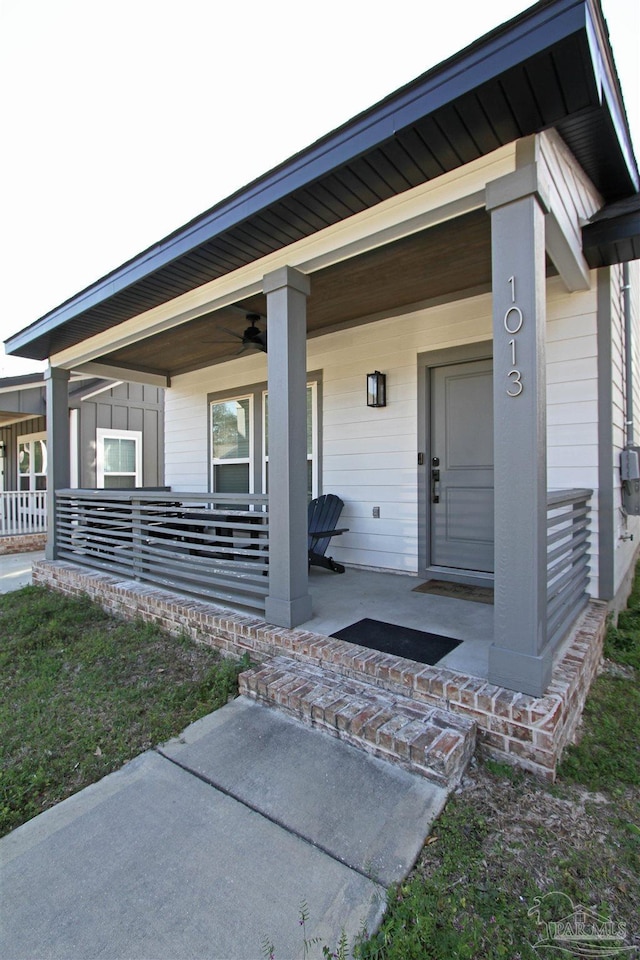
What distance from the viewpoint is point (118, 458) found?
998 centimetres

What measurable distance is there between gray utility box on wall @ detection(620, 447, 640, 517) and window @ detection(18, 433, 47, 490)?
10606 mm

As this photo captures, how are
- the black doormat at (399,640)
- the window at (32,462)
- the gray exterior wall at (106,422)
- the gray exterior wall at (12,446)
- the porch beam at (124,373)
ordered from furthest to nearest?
the gray exterior wall at (12,446), the window at (32,462), the gray exterior wall at (106,422), the porch beam at (124,373), the black doormat at (399,640)

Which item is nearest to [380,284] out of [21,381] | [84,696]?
[84,696]

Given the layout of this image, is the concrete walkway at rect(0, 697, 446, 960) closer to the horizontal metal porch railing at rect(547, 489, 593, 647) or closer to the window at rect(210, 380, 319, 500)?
the horizontal metal porch railing at rect(547, 489, 593, 647)

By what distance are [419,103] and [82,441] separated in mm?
8957

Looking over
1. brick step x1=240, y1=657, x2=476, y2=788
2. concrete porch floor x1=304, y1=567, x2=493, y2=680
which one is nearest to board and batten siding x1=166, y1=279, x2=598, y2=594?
concrete porch floor x1=304, y1=567, x2=493, y2=680

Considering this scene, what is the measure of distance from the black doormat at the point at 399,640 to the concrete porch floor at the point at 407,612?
0.19 ft

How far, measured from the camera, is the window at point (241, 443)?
5.70 metres

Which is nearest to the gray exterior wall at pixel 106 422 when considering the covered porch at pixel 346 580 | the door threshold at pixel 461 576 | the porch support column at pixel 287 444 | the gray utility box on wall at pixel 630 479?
the covered porch at pixel 346 580

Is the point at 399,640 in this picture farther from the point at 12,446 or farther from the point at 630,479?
the point at 12,446

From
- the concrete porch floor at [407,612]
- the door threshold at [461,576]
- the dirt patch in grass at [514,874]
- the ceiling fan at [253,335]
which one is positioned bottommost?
the dirt patch in grass at [514,874]

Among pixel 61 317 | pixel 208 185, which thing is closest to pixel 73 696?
pixel 61 317

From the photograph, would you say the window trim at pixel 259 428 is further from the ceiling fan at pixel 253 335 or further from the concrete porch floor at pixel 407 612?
the concrete porch floor at pixel 407 612

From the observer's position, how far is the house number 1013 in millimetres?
2068
